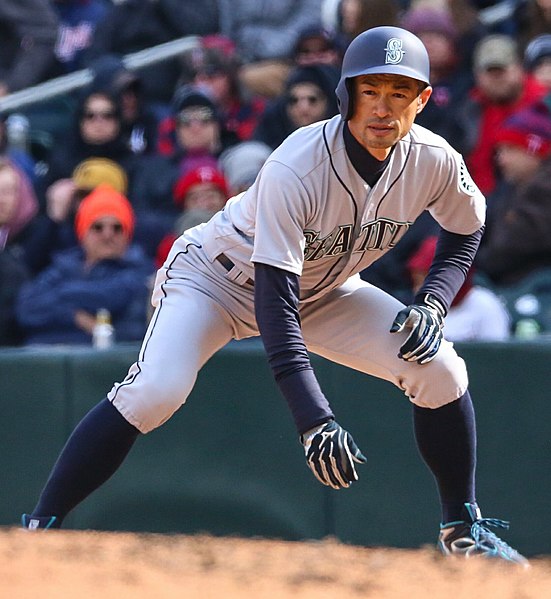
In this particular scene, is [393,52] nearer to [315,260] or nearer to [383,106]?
[383,106]

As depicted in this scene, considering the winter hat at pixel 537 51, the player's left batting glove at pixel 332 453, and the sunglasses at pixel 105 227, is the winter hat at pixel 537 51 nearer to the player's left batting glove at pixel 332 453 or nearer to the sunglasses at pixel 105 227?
the sunglasses at pixel 105 227

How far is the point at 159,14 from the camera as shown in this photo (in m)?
9.41

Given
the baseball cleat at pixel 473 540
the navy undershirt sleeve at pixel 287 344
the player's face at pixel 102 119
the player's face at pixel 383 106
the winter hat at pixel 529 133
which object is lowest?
the baseball cleat at pixel 473 540

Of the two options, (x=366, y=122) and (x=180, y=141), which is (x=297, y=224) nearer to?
(x=366, y=122)

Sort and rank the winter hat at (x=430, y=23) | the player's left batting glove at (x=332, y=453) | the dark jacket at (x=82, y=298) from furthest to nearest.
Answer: the winter hat at (x=430, y=23)
the dark jacket at (x=82, y=298)
the player's left batting glove at (x=332, y=453)

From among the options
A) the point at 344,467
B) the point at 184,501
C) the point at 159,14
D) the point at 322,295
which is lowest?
the point at 184,501

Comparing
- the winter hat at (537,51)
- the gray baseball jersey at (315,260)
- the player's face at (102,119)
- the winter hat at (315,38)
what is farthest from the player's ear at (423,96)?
the player's face at (102,119)

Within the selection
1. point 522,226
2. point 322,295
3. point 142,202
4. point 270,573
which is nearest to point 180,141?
point 142,202

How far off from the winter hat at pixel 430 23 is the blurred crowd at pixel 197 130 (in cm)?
1

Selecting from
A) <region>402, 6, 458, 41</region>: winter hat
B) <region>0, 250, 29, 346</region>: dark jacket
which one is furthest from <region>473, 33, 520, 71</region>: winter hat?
<region>0, 250, 29, 346</region>: dark jacket

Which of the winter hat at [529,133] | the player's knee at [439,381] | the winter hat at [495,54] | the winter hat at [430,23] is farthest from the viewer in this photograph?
the winter hat at [430,23]

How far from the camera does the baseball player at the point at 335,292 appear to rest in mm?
3893

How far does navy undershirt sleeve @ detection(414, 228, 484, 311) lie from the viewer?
429cm

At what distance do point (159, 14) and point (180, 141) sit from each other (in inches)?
76.2
